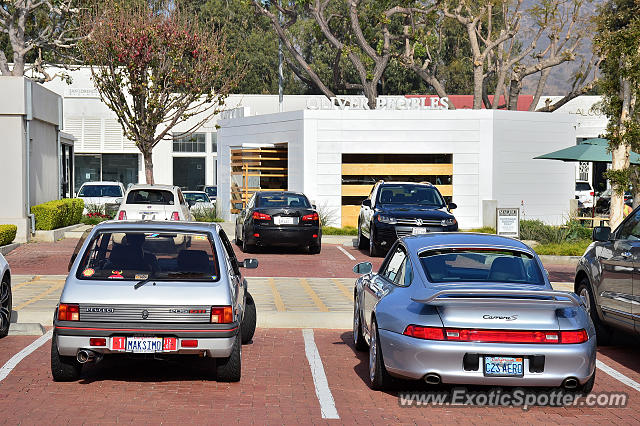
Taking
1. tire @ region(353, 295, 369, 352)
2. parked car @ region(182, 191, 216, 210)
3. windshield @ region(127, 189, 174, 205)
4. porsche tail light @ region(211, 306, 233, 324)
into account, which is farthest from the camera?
parked car @ region(182, 191, 216, 210)

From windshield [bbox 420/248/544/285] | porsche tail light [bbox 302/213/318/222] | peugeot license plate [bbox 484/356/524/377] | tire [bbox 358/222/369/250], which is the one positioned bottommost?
tire [bbox 358/222/369/250]

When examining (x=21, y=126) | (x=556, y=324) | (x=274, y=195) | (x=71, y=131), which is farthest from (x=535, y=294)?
(x=71, y=131)

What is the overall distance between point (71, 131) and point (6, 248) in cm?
3406

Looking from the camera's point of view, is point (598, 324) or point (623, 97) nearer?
point (598, 324)

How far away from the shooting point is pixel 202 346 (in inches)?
339

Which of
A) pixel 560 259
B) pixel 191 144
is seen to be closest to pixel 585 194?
pixel 191 144

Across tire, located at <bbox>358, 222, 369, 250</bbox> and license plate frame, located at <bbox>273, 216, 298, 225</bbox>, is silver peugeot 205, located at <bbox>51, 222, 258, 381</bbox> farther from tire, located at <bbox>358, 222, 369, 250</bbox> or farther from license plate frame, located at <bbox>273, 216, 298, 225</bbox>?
tire, located at <bbox>358, 222, 369, 250</bbox>

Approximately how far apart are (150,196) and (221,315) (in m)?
14.1

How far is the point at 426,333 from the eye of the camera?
26.4 feet

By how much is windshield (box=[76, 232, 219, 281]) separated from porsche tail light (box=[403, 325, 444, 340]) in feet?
6.56

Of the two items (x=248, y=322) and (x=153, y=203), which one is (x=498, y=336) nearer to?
(x=248, y=322)

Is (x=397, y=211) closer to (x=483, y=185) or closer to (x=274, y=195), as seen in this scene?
(x=274, y=195)

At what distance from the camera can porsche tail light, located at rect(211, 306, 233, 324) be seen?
8641 mm

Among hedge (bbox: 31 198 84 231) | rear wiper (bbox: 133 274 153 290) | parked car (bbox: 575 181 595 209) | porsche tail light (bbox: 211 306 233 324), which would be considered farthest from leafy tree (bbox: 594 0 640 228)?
parked car (bbox: 575 181 595 209)
